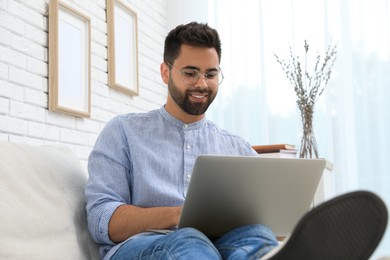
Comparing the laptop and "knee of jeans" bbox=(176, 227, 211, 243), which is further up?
the laptop

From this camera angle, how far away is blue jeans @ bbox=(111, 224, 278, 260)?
141 cm

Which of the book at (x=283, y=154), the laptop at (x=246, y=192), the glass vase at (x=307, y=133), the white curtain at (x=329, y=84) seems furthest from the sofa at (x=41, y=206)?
the white curtain at (x=329, y=84)

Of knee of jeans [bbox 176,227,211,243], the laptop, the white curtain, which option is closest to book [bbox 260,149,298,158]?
the white curtain

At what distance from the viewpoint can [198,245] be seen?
1.41m

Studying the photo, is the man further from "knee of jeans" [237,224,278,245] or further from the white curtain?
the white curtain

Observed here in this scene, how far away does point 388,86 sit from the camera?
352cm

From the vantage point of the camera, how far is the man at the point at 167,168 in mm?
1523

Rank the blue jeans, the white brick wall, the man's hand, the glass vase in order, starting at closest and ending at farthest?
the blue jeans < the man's hand < the white brick wall < the glass vase

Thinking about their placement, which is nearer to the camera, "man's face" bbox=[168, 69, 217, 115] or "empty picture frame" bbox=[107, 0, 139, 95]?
"man's face" bbox=[168, 69, 217, 115]

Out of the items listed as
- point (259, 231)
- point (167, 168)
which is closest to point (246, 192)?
point (259, 231)

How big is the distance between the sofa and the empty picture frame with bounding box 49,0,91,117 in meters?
0.77

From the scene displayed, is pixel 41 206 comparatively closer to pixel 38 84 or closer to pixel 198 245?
pixel 198 245

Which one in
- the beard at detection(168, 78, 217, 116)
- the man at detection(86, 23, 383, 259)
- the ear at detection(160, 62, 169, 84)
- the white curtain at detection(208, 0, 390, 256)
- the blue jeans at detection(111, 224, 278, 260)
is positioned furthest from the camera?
the white curtain at detection(208, 0, 390, 256)

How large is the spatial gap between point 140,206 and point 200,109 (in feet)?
1.36
